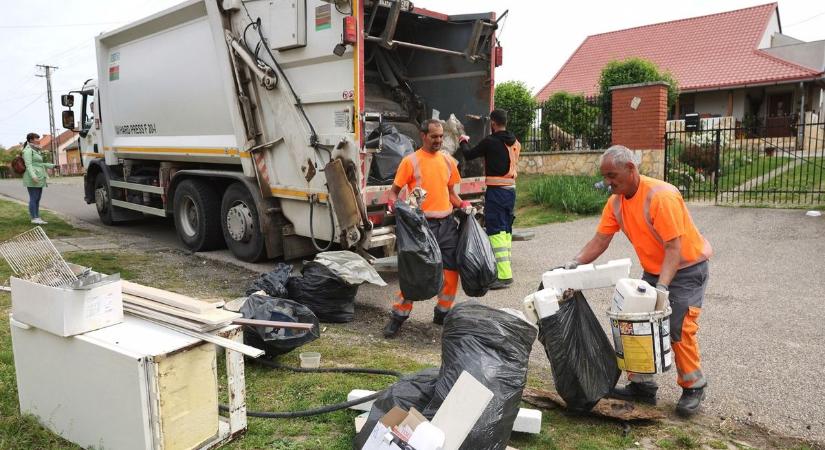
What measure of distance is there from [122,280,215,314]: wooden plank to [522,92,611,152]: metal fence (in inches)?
393

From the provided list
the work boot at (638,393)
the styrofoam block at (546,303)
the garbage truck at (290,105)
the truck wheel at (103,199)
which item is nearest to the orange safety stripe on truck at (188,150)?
the garbage truck at (290,105)

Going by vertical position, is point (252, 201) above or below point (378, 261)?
above

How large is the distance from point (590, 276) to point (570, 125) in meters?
9.98

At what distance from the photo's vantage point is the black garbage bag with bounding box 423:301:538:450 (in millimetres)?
2211

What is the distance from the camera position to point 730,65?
21047 mm

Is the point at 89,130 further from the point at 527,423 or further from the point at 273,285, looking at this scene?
the point at 527,423

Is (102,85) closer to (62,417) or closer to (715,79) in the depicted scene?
(62,417)

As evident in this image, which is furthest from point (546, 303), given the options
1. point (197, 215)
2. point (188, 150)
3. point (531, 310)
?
point (188, 150)

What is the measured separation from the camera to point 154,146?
7332mm

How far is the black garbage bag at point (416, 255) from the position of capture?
3863 mm

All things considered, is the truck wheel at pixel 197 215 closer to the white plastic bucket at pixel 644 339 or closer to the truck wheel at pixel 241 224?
the truck wheel at pixel 241 224

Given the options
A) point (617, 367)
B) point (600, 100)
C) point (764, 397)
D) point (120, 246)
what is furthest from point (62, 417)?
point (600, 100)

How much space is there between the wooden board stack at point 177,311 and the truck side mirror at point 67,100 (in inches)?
294

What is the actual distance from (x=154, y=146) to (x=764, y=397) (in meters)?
6.63
